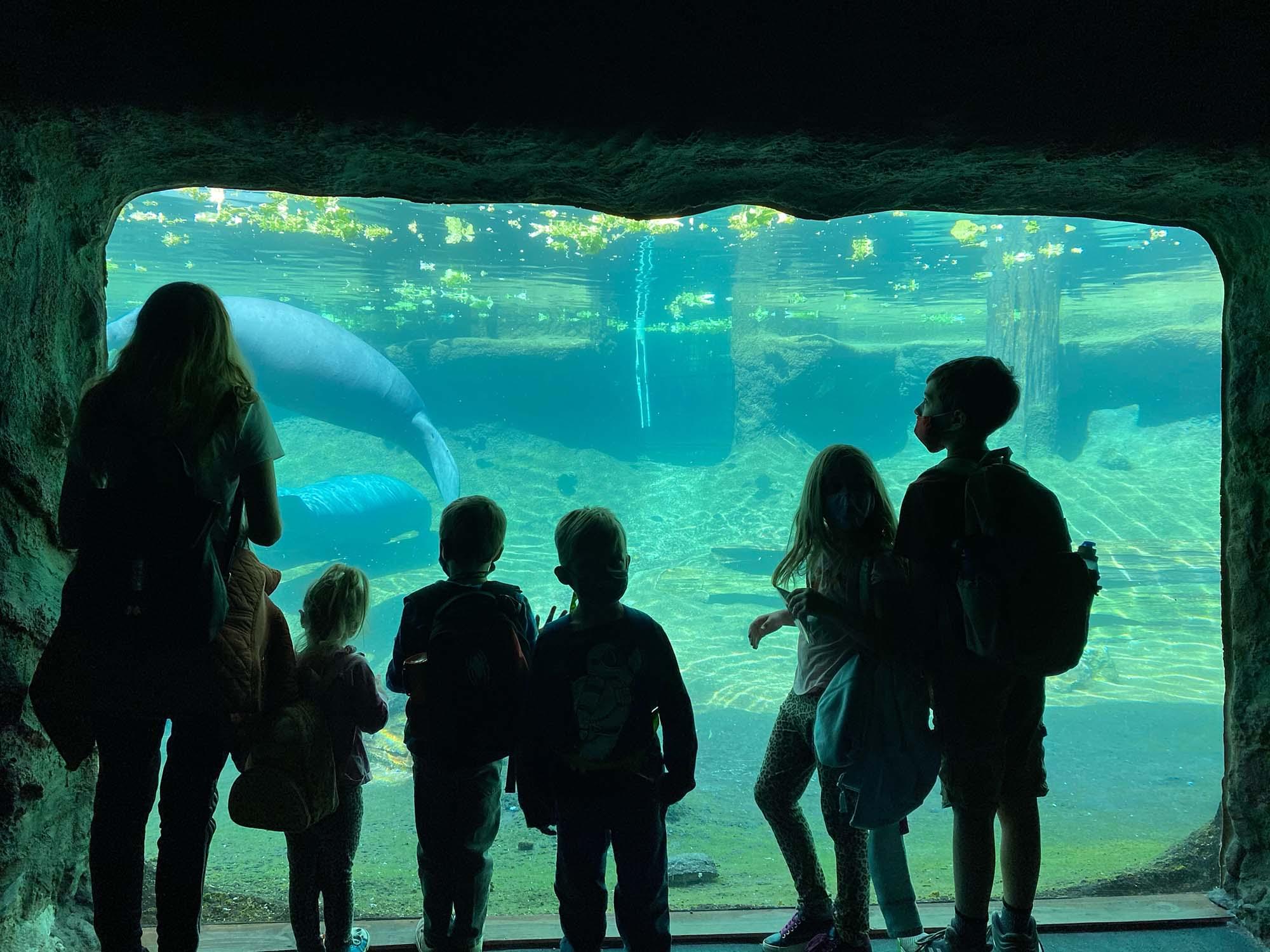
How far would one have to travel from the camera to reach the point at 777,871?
18.4ft

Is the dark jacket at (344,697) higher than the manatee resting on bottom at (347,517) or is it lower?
lower

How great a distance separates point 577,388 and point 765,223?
16445 mm

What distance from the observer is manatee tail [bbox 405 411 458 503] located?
20.6 meters

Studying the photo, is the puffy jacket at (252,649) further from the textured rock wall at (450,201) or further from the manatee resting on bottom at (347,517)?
the manatee resting on bottom at (347,517)

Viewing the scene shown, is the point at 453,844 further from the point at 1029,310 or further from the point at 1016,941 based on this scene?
the point at 1029,310

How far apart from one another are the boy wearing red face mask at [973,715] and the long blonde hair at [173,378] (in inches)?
72.1

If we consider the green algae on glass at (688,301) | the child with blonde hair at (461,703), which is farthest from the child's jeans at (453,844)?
the green algae on glass at (688,301)

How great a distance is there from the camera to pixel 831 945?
2.31 meters

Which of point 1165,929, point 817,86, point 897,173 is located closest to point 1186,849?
point 1165,929

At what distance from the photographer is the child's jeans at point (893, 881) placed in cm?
221

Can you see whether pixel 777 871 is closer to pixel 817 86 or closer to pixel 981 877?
pixel 981 877

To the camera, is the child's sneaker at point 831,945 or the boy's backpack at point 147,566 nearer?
the boy's backpack at point 147,566

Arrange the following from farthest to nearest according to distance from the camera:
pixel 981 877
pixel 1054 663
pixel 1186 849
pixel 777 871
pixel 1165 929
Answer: pixel 777 871 → pixel 1186 849 → pixel 1165 929 → pixel 981 877 → pixel 1054 663

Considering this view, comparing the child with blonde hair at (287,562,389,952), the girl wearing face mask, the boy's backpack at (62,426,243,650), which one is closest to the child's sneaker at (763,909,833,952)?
the girl wearing face mask
